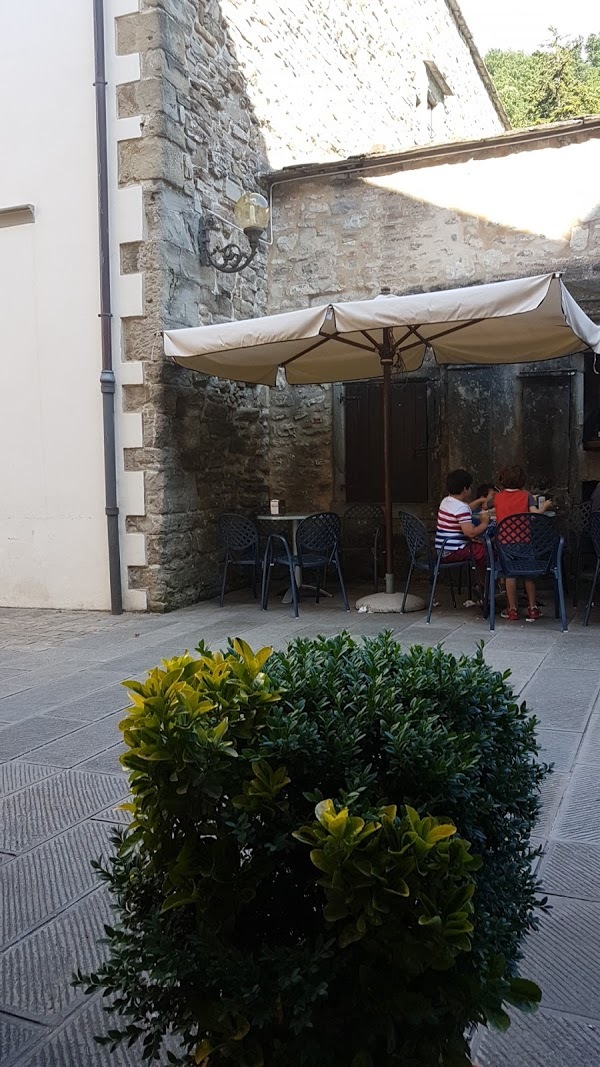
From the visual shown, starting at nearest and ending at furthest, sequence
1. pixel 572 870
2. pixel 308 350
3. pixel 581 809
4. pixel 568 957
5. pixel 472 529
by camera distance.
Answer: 1. pixel 568 957
2. pixel 572 870
3. pixel 581 809
4. pixel 472 529
5. pixel 308 350

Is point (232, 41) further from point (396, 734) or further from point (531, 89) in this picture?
point (531, 89)

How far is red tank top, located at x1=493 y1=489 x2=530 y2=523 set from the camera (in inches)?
245

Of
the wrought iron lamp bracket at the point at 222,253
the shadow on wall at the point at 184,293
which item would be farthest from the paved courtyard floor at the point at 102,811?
the wrought iron lamp bracket at the point at 222,253

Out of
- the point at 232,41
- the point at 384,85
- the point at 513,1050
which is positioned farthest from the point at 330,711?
the point at 384,85

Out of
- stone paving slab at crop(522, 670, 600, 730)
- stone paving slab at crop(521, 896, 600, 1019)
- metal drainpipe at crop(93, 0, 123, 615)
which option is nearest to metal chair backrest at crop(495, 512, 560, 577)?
stone paving slab at crop(522, 670, 600, 730)

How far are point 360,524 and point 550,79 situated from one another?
60.2 feet

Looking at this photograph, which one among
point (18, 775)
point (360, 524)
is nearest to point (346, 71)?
point (360, 524)

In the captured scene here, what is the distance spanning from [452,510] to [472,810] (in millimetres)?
5135

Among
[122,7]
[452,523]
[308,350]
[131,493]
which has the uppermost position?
[122,7]

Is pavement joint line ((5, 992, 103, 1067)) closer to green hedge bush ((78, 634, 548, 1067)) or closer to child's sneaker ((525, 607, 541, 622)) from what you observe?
green hedge bush ((78, 634, 548, 1067))

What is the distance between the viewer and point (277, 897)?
1396mm

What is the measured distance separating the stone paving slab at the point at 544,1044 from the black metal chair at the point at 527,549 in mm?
4206

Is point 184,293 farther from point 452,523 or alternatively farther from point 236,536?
point 452,523

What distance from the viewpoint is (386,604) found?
6852mm
